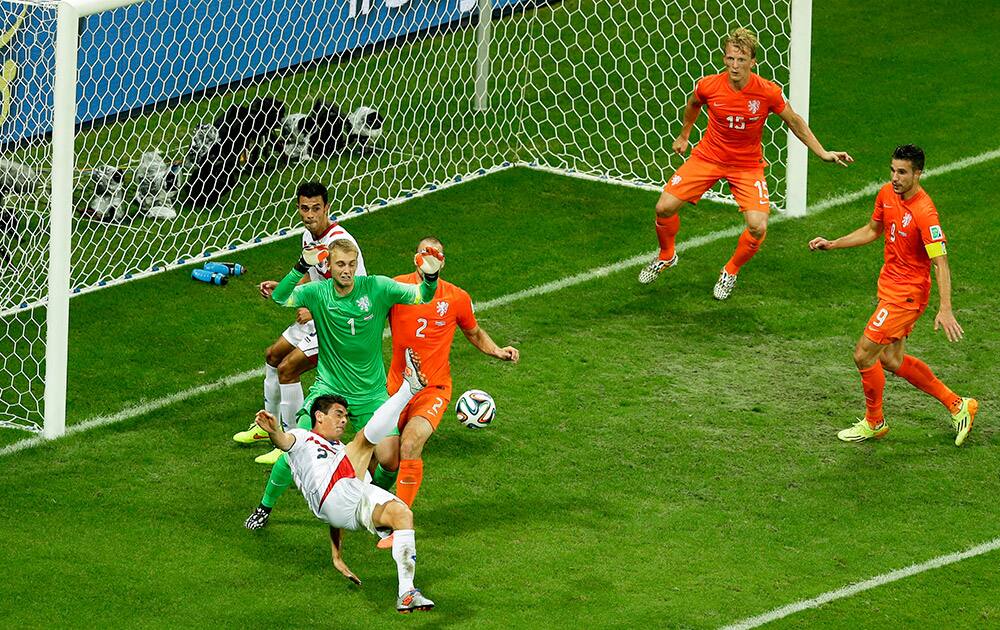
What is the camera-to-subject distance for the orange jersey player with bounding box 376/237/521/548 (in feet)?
34.6

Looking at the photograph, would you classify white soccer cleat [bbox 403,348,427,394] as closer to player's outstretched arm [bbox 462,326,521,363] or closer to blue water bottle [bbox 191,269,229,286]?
player's outstretched arm [bbox 462,326,521,363]

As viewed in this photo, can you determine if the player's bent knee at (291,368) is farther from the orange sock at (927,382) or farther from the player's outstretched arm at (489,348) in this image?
the orange sock at (927,382)

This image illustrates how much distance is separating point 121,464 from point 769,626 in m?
4.27

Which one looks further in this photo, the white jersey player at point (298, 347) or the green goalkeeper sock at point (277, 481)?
the white jersey player at point (298, 347)

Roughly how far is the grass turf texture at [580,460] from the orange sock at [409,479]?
1.03 ft

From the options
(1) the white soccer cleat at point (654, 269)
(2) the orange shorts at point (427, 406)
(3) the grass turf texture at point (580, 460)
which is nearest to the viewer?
(3) the grass turf texture at point (580, 460)

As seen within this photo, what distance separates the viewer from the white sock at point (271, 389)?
11922 millimetres

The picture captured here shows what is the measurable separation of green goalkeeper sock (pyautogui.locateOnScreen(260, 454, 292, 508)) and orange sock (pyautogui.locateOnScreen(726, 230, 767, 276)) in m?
4.71

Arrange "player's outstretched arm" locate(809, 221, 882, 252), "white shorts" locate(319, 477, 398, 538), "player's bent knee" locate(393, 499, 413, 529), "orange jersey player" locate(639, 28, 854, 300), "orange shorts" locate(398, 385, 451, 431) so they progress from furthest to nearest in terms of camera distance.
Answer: "orange jersey player" locate(639, 28, 854, 300), "player's outstretched arm" locate(809, 221, 882, 252), "orange shorts" locate(398, 385, 451, 431), "white shorts" locate(319, 477, 398, 538), "player's bent knee" locate(393, 499, 413, 529)

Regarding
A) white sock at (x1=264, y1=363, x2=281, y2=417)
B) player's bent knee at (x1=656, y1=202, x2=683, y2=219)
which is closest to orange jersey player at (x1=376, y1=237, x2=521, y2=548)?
white sock at (x1=264, y1=363, x2=281, y2=417)

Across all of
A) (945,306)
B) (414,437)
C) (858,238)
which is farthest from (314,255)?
(945,306)

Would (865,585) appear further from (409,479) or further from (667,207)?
(667,207)

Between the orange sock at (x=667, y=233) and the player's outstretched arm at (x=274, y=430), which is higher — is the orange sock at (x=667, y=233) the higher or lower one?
the lower one

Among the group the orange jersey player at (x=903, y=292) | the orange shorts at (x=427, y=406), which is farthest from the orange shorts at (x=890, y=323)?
the orange shorts at (x=427, y=406)
